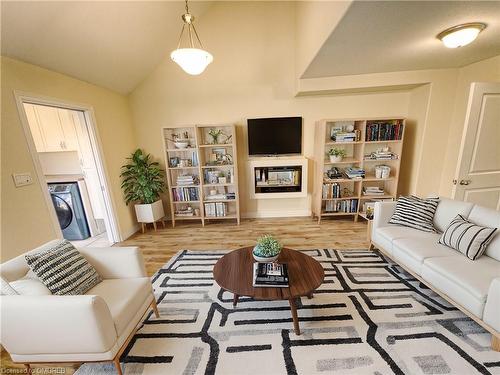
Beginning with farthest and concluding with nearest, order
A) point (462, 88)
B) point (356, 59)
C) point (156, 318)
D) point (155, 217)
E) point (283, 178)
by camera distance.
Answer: point (283, 178), point (155, 217), point (462, 88), point (356, 59), point (156, 318)

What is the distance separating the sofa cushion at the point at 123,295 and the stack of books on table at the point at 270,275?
85 centimetres

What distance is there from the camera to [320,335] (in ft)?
5.11

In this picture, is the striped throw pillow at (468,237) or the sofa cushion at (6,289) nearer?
the sofa cushion at (6,289)

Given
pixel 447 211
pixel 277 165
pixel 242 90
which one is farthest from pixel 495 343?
pixel 242 90

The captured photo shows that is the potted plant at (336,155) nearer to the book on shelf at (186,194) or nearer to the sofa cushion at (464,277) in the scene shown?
the sofa cushion at (464,277)

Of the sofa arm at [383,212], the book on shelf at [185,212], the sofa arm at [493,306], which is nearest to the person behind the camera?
the sofa arm at [493,306]

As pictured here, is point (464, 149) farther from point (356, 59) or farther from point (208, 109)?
point (208, 109)

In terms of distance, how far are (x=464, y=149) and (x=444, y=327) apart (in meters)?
1.91

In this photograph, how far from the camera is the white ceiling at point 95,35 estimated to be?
1.79 m

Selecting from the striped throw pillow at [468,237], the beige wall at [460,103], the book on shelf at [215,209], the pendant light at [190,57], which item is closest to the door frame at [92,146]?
the book on shelf at [215,209]

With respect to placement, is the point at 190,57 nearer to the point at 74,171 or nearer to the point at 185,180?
the point at 185,180

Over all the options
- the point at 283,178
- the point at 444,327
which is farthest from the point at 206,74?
the point at 444,327

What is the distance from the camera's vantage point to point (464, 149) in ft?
7.68

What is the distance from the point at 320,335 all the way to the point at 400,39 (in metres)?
2.76
